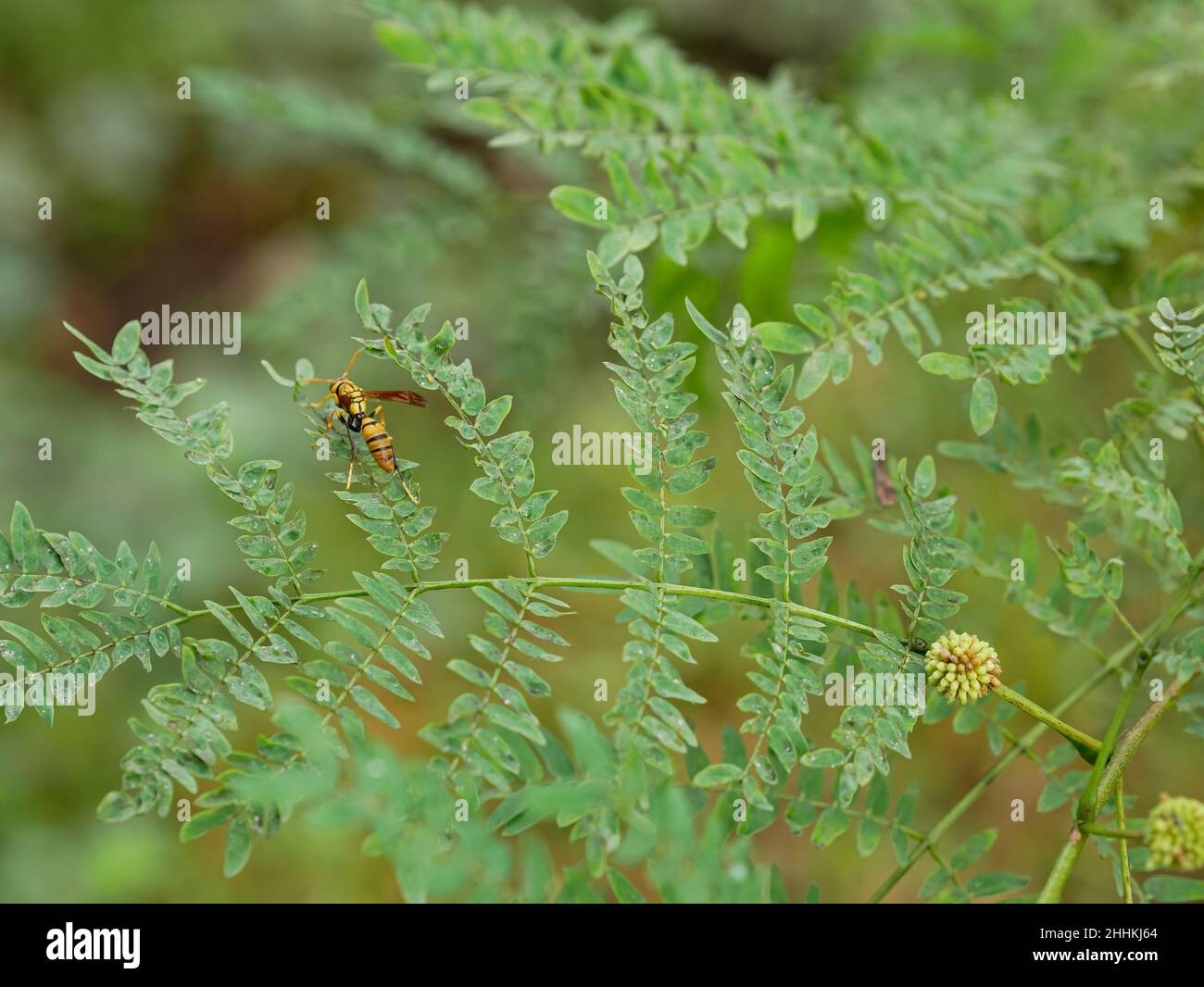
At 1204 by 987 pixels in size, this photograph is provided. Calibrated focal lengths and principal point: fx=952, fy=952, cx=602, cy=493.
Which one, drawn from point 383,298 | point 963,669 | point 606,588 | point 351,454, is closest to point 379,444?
point 351,454

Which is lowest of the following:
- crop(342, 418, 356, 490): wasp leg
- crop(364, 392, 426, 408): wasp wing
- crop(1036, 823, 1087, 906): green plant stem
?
crop(1036, 823, 1087, 906): green plant stem

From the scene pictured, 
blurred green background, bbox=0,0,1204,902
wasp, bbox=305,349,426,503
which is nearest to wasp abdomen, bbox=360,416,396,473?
wasp, bbox=305,349,426,503

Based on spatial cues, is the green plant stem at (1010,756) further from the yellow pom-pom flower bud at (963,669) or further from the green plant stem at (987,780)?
the yellow pom-pom flower bud at (963,669)

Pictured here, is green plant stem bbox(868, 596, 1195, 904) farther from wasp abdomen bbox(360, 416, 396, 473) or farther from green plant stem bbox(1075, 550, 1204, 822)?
wasp abdomen bbox(360, 416, 396, 473)

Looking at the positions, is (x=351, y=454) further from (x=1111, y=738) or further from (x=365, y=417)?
(x=1111, y=738)

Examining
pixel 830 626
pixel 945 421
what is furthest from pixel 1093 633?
pixel 945 421

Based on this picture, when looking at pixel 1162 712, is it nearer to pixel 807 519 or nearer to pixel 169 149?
pixel 807 519
